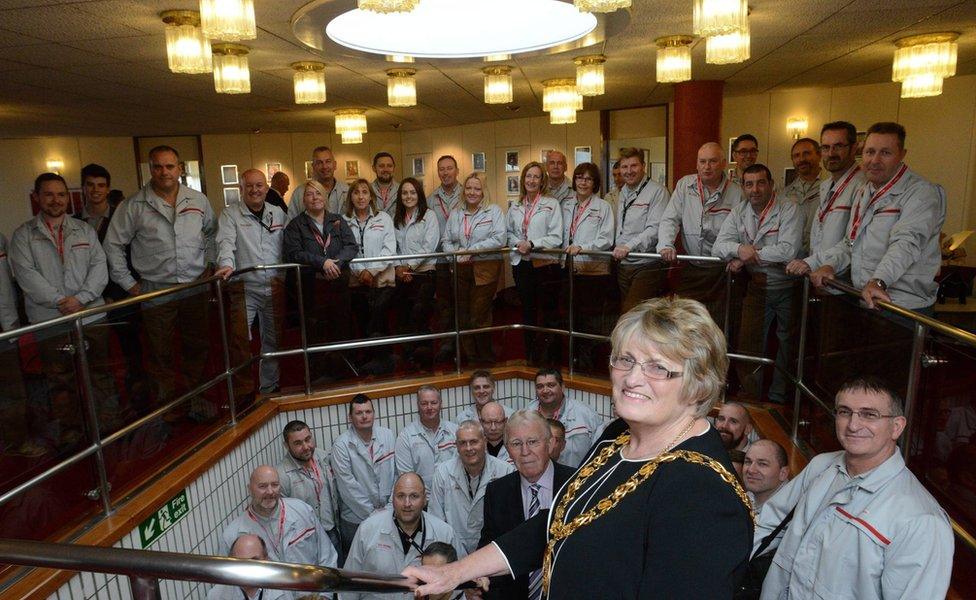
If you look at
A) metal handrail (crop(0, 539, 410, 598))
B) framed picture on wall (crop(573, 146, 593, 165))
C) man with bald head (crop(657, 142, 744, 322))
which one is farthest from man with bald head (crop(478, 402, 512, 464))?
framed picture on wall (crop(573, 146, 593, 165))

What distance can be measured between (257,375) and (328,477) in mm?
1032

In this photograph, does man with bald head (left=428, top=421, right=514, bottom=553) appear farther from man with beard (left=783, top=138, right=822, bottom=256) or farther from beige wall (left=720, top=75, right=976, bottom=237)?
beige wall (left=720, top=75, right=976, bottom=237)

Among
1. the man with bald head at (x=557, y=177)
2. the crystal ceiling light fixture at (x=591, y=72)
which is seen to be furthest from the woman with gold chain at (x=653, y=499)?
the man with bald head at (x=557, y=177)

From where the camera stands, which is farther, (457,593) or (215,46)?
(215,46)

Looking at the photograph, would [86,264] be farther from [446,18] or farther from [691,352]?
[691,352]

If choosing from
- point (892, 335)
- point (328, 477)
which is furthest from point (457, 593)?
point (892, 335)

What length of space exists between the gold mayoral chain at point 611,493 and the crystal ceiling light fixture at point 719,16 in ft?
9.59

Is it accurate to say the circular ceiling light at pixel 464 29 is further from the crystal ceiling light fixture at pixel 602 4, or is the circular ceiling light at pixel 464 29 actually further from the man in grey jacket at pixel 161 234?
the crystal ceiling light fixture at pixel 602 4

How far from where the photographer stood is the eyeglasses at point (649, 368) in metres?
1.44

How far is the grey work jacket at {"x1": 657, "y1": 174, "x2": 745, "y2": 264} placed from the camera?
5141 millimetres

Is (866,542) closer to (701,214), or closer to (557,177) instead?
(701,214)

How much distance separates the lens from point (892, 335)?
9.14 feet

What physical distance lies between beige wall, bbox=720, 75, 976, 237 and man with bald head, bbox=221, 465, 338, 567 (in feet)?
27.8

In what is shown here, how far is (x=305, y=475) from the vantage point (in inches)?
188
